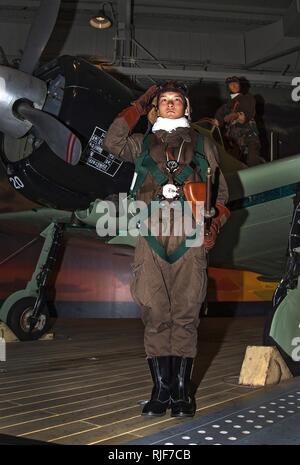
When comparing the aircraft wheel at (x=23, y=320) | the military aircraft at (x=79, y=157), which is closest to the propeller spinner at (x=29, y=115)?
the military aircraft at (x=79, y=157)

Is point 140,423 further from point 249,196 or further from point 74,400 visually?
point 249,196

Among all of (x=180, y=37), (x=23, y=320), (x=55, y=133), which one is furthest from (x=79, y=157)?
(x=180, y=37)

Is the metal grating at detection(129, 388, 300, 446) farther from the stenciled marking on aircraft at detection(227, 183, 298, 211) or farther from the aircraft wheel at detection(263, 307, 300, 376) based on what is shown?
the stenciled marking on aircraft at detection(227, 183, 298, 211)

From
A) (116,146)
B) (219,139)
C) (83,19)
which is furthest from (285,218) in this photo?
(83,19)

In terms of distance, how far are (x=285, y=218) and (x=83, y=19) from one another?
8851 mm

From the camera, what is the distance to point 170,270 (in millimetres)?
2262

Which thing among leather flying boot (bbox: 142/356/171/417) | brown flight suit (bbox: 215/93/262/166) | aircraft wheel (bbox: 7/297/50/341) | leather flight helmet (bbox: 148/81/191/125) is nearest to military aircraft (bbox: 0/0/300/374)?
brown flight suit (bbox: 215/93/262/166)

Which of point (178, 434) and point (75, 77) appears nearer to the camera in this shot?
Answer: point (178, 434)

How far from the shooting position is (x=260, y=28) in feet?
38.7

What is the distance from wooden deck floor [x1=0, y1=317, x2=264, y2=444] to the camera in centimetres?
194

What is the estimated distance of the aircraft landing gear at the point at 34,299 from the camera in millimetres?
5180

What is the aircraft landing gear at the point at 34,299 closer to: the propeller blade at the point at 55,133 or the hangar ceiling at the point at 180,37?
the propeller blade at the point at 55,133

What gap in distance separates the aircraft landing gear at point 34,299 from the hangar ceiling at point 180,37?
6.34 meters
